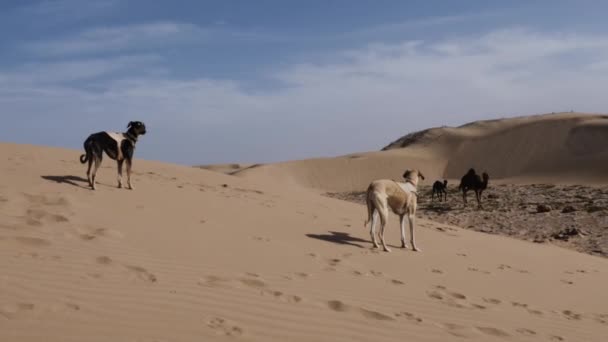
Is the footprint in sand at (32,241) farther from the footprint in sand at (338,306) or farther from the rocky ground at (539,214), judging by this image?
the rocky ground at (539,214)

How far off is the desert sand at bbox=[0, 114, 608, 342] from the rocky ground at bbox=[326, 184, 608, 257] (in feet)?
14.2

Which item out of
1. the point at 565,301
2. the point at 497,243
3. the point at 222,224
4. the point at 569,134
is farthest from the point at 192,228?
the point at 569,134

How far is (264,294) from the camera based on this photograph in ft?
19.3

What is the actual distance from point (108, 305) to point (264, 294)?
1.58 metres

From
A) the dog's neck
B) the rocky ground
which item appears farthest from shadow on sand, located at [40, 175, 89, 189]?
the rocky ground

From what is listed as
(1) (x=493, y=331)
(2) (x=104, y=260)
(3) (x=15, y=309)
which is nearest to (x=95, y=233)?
(2) (x=104, y=260)

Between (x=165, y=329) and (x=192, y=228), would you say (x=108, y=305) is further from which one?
(x=192, y=228)

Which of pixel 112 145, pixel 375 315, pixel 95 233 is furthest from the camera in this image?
pixel 112 145

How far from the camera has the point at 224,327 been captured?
480 centimetres

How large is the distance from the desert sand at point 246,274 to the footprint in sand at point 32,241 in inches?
1.1

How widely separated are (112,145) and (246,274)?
5828 millimetres

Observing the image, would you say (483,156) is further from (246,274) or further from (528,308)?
(246,274)

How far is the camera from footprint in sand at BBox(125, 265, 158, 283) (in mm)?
5887

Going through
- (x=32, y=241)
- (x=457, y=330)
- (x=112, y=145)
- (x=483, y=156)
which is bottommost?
(x=457, y=330)
